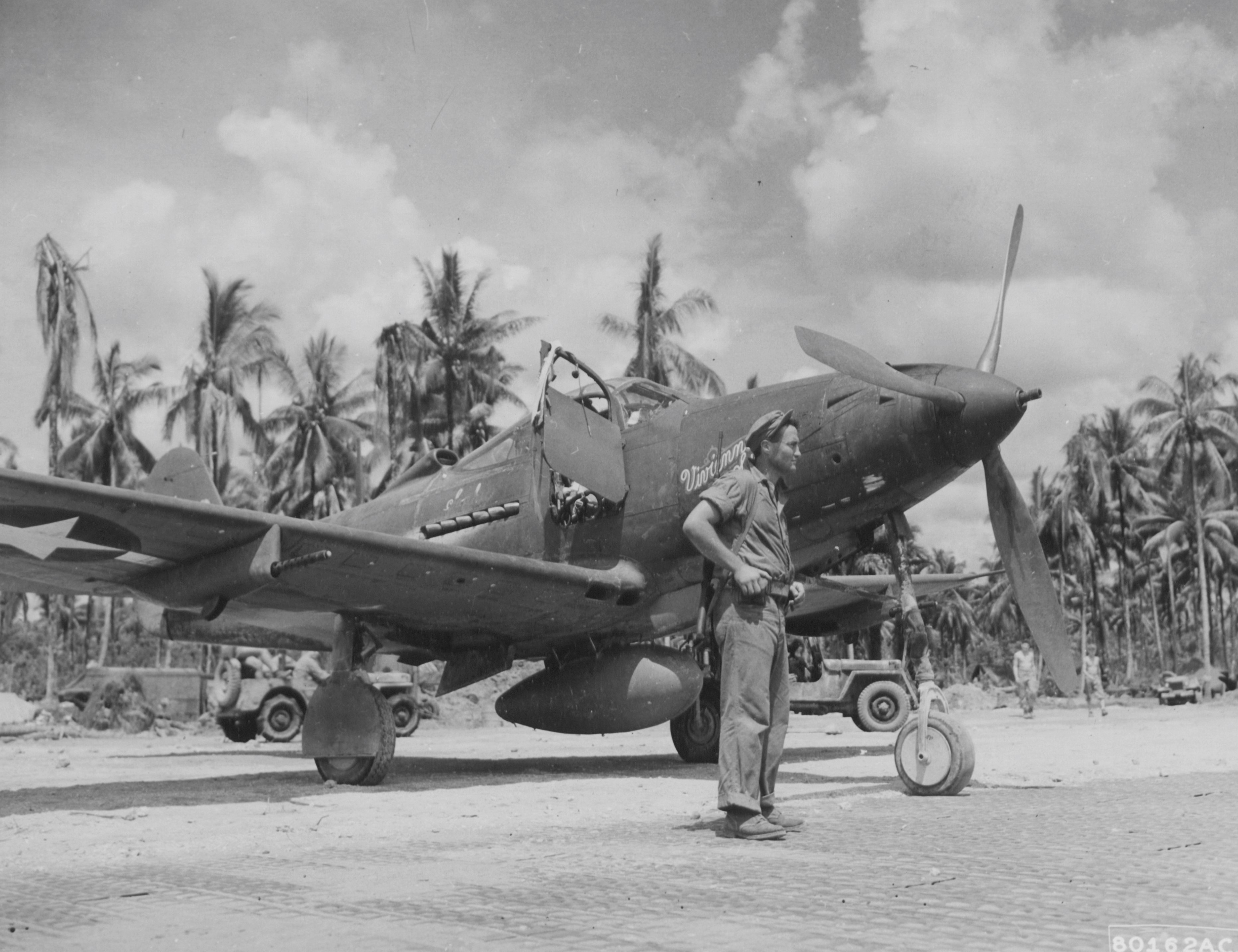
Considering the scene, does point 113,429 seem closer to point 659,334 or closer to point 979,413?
point 659,334

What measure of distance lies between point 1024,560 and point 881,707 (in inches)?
428

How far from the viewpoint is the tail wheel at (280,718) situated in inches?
679

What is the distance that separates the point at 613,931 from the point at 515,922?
12.8 inches

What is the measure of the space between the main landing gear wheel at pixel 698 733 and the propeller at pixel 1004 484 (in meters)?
3.39

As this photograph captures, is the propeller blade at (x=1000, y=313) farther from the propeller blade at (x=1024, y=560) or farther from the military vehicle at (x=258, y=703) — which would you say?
the military vehicle at (x=258, y=703)

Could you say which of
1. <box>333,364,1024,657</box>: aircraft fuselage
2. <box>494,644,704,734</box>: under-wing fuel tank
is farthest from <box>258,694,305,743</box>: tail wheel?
<box>494,644,704,734</box>: under-wing fuel tank

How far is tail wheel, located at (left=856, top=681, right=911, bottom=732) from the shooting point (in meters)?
18.3

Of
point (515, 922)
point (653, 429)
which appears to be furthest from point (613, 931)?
point (653, 429)

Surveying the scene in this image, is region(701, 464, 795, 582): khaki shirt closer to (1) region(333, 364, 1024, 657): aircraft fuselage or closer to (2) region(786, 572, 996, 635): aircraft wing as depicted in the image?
(1) region(333, 364, 1024, 657): aircraft fuselage

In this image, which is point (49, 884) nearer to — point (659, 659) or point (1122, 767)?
point (659, 659)

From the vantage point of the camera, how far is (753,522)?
18.0 feet

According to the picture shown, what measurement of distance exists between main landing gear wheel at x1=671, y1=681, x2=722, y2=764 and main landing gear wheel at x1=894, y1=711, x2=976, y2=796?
12.8 feet

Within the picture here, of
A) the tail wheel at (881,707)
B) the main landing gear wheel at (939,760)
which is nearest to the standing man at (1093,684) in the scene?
the tail wheel at (881,707)

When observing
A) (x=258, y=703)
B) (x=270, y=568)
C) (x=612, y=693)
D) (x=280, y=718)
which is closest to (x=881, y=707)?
(x=280, y=718)
